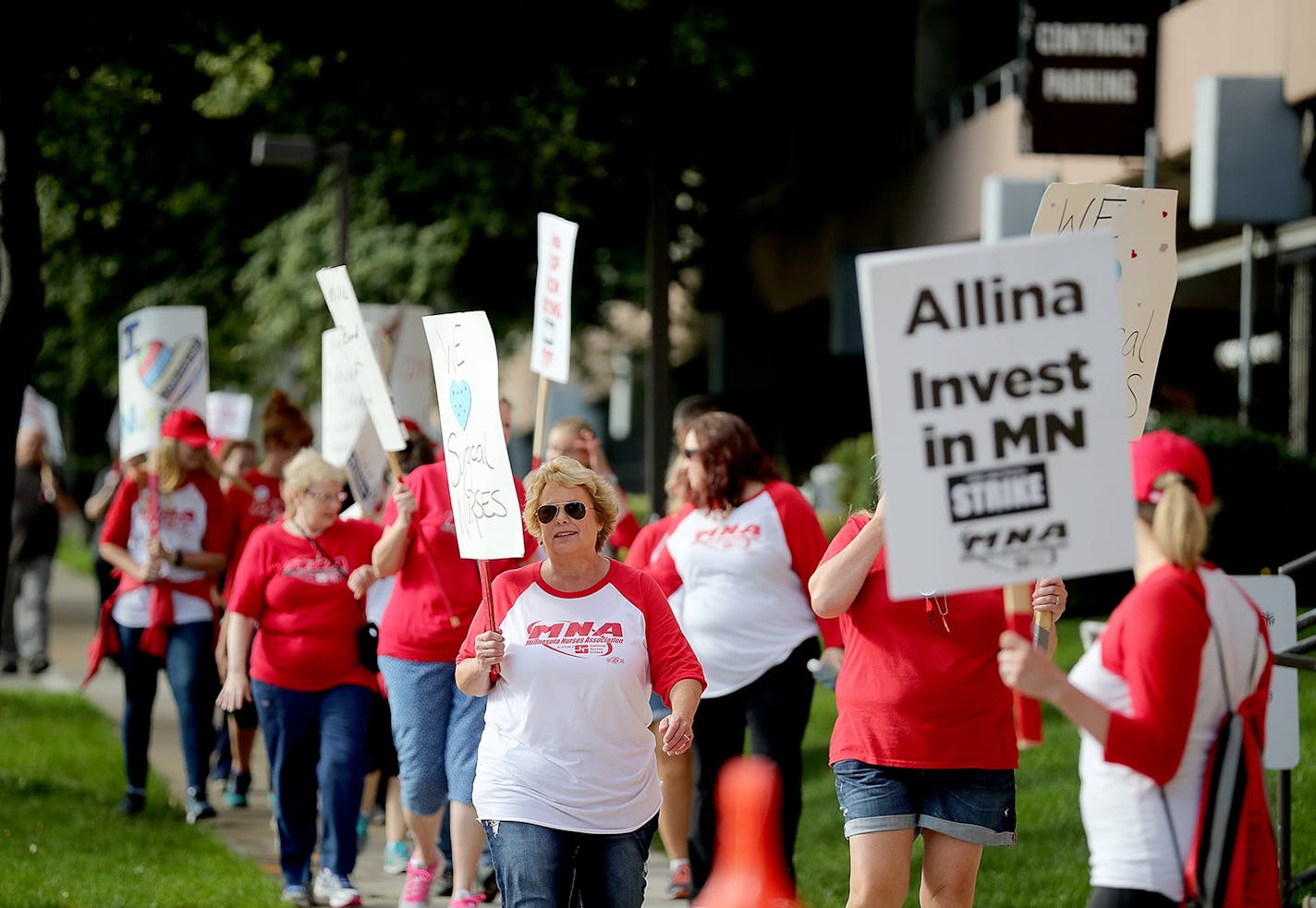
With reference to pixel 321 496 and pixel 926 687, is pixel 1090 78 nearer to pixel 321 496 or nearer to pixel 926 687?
pixel 321 496

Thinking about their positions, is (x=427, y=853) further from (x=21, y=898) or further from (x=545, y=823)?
(x=545, y=823)

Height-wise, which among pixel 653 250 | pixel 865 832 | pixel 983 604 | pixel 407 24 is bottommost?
pixel 865 832

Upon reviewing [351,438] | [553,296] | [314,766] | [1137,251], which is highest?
[553,296]

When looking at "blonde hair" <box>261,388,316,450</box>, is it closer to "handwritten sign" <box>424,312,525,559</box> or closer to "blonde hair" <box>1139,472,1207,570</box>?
"handwritten sign" <box>424,312,525,559</box>

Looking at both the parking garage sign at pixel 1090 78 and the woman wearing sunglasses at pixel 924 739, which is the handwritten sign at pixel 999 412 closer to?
the woman wearing sunglasses at pixel 924 739

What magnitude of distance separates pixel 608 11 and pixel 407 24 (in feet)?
6.73

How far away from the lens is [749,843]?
17.2ft

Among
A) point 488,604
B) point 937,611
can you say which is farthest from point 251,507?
point 937,611

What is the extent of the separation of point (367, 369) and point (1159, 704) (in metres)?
4.21

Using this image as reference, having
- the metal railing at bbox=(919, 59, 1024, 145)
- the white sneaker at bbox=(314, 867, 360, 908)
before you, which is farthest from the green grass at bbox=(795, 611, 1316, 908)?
the metal railing at bbox=(919, 59, 1024, 145)

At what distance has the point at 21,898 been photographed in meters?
7.56

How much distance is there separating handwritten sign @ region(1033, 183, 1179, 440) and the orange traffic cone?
152 cm

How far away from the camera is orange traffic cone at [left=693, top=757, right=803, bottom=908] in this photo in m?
5.17

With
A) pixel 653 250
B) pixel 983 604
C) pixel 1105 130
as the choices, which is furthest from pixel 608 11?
pixel 983 604
